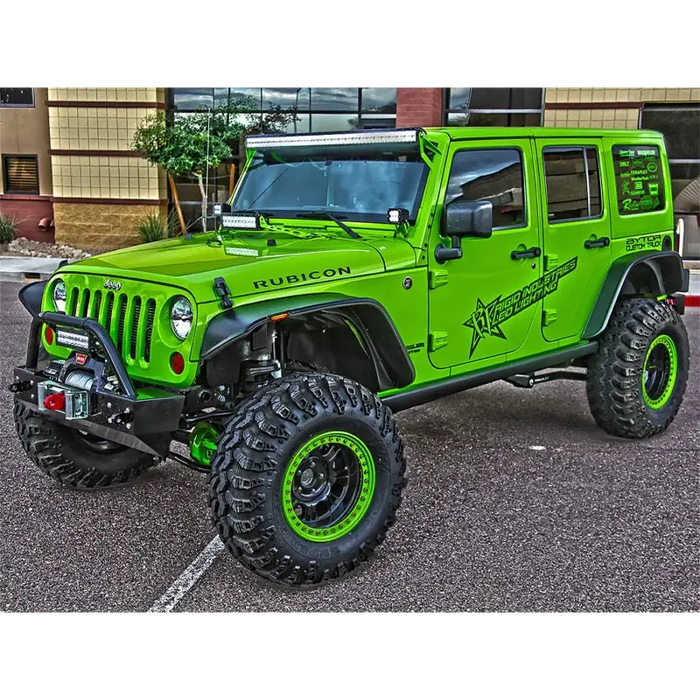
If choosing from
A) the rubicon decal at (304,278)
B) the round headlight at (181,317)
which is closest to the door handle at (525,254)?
the rubicon decal at (304,278)

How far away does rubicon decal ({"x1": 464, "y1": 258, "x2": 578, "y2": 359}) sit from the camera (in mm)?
5086

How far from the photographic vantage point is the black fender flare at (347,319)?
3863 millimetres

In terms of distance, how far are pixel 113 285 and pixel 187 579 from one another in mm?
1426

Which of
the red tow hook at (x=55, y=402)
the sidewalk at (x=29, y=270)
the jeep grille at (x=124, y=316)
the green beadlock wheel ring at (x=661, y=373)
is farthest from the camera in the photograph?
the sidewalk at (x=29, y=270)

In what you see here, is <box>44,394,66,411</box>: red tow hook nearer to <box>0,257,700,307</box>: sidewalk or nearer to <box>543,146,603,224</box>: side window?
<box>543,146,603,224</box>: side window

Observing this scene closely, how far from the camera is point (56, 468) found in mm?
4934

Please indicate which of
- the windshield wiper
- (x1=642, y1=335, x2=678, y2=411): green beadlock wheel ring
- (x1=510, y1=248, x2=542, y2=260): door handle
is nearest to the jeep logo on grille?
the windshield wiper

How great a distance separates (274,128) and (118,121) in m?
2.97

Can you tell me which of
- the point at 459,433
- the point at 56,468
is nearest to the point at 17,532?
the point at 56,468

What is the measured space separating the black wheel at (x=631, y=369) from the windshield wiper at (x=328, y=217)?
2.21m

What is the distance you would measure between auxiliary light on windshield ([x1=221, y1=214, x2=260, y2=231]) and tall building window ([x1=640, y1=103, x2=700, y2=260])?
11.8 m

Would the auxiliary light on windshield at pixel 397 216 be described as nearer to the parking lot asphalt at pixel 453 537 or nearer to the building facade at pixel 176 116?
the parking lot asphalt at pixel 453 537

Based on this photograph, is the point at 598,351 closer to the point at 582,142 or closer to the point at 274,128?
the point at 582,142

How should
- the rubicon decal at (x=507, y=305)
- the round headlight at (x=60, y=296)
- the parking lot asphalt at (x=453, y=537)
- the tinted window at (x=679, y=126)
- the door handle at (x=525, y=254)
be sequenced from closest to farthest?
the parking lot asphalt at (x=453, y=537) → the round headlight at (x=60, y=296) → the rubicon decal at (x=507, y=305) → the door handle at (x=525, y=254) → the tinted window at (x=679, y=126)
